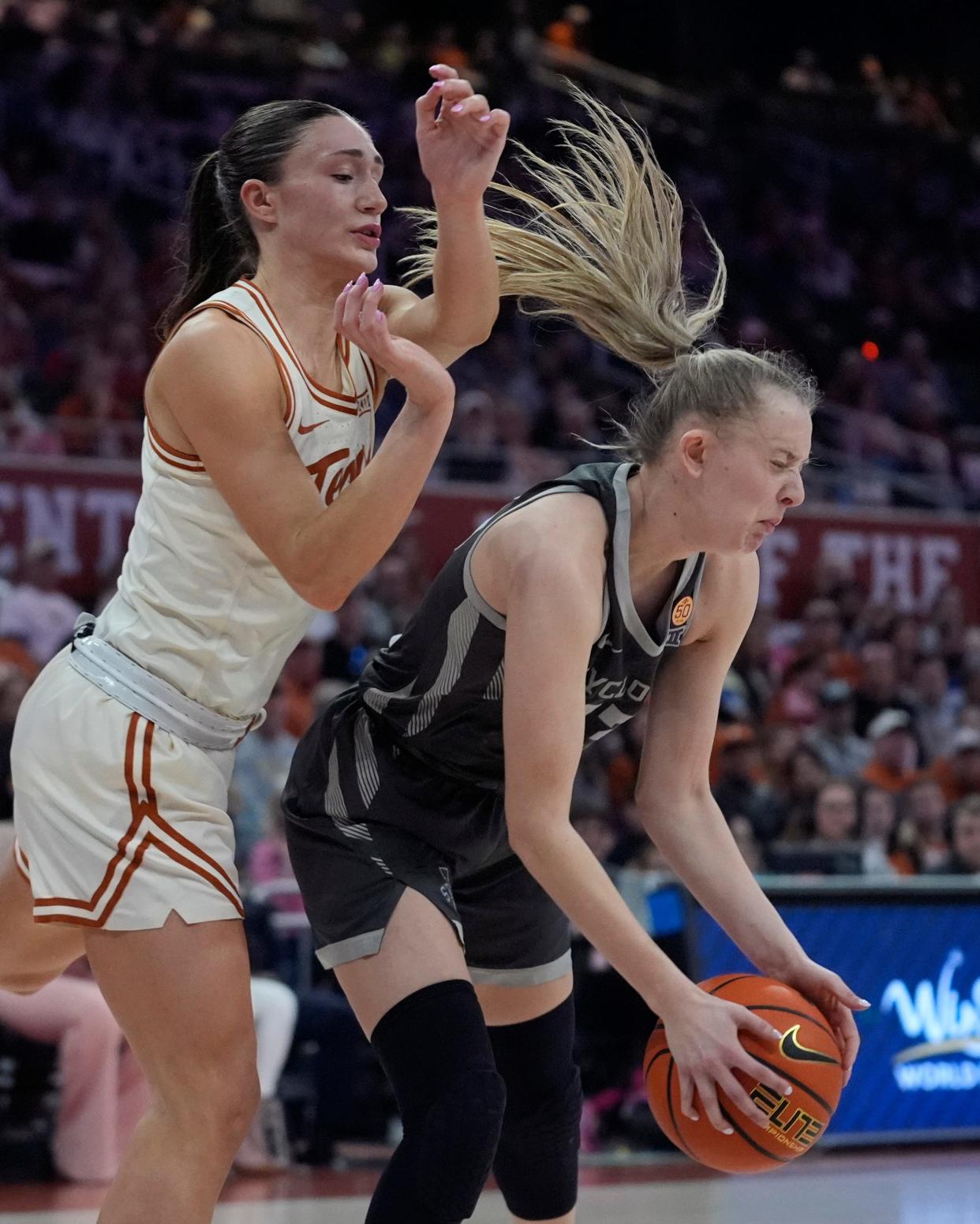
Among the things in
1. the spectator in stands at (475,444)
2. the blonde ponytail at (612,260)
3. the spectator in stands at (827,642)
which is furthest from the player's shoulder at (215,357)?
the spectator in stands at (827,642)

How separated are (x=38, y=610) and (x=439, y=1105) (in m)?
6.47

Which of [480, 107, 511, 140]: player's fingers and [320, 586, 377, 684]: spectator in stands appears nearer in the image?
[480, 107, 511, 140]: player's fingers

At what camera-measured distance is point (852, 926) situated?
6785 mm

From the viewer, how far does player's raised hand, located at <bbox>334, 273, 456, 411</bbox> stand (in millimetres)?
2621

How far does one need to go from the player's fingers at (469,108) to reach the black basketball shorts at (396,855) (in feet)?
3.35

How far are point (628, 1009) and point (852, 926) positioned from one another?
93 centimetres

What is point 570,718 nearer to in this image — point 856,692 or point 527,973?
point 527,973

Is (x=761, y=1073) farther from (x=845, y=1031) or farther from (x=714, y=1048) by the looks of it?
(x=845, y=1031)

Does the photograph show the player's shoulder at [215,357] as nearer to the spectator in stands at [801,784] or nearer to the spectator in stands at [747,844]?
the spectator in stands at [747,844]

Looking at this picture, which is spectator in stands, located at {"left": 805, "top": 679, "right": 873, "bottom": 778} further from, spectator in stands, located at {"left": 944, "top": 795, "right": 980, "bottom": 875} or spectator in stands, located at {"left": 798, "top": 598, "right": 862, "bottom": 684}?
spectator in stands, located at {"left": 944, "top": 795, "right": 980, "bottom": 875}

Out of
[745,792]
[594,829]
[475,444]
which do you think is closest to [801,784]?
[745,792]

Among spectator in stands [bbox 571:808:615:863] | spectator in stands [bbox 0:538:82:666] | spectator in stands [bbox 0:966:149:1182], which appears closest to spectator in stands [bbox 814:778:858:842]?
spectator in stands [bbox 571:808:615:863]

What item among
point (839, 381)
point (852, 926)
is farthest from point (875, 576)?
point (852, 926)

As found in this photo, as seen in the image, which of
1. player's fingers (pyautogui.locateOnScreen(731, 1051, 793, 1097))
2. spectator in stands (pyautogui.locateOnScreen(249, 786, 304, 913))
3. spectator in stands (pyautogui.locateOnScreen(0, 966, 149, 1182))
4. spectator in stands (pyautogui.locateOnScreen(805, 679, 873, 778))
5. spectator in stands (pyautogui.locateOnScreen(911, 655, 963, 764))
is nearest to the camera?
player's fingers (pyautogui.locateOnScreen(731, 1051, 793, 1097))
